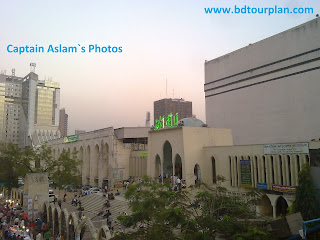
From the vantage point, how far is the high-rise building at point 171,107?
136 meters

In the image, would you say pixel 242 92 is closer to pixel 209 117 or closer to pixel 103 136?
pixel 209 117

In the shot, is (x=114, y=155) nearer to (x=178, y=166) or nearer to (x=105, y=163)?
(x=105, y=163)

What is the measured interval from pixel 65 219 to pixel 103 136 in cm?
2456

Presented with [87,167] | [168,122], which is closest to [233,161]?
[168,122]

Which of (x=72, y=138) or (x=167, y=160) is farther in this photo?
(x=72, y=138)

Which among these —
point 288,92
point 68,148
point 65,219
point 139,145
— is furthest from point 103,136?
point 288,92

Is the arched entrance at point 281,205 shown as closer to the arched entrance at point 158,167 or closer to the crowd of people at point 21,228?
the arched entrance at point 158,167

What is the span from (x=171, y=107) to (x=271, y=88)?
9681 cm

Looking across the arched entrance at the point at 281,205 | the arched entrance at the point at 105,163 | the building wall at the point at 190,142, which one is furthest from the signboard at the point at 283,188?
the arched entrance at the point at 105,163

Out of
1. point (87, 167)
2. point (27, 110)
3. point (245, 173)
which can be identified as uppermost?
point (27, 110)

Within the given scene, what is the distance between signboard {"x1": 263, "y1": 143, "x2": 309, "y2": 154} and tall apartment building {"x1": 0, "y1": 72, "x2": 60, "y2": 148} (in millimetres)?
86272

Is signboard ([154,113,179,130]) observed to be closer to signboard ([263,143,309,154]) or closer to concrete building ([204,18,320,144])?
signboard ([263,143,309,154])

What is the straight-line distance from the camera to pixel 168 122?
33125mm

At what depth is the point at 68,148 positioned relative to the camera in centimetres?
5675
